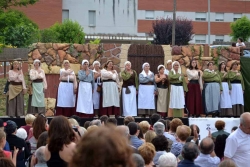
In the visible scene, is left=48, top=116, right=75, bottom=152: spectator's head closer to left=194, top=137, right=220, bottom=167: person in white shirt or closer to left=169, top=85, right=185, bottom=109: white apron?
left=194, top=137, right=220, bottom=167: person in white shirt

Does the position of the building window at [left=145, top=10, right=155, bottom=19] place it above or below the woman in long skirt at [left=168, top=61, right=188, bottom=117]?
above

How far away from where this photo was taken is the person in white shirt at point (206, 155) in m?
6.49

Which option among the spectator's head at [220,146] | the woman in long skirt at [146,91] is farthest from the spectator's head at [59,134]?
the woman in long skirt at [146,91]

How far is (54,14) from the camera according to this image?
4506 cm

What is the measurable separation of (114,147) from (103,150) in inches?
2.1

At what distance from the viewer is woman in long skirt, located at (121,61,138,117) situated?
14867 mm

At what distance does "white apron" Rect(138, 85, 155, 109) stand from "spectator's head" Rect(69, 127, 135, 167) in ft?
39.6

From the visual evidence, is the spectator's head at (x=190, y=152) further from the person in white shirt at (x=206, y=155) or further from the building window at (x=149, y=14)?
the building window at (x=149, y=14)

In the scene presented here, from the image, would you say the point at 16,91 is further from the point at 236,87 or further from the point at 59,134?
the point at 59,134

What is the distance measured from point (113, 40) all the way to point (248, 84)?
24.4 meters

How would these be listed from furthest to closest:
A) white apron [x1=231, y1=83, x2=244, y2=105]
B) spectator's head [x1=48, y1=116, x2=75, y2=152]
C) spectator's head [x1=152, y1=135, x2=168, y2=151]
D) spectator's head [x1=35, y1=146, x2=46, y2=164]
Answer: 1. white apron [x1=231, y1=83, x2=244, y2=105]
2. spectator's head [x1=152, y1=135, x2=168, y2=151]
3. spectator's head [x1=35, y1=146, x2=46, y2=164]
4. spectator's head [x1=48, y1=116, x2=75, y2=152]

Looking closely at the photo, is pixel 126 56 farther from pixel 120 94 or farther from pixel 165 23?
pixel 165 23

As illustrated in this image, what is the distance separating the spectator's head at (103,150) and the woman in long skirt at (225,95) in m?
12.9

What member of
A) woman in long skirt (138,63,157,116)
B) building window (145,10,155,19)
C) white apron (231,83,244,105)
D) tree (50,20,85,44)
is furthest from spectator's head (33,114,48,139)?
building window (145,10,155,19)
